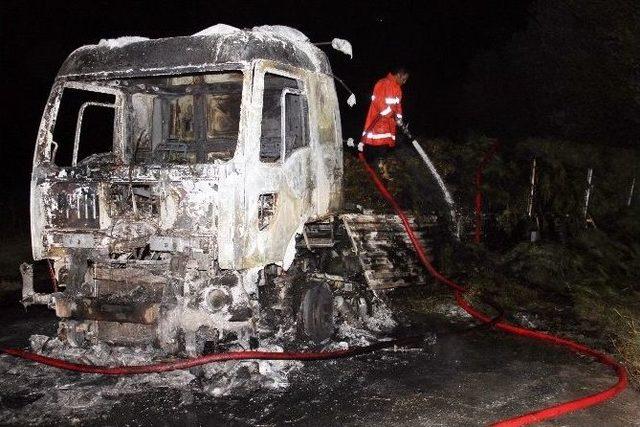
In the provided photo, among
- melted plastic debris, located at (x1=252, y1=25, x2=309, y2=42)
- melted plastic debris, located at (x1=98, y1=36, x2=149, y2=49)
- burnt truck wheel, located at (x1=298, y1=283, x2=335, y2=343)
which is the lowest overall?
burnt truck wheel, located at (x1=298, y1=283, x2=335, y2=343)

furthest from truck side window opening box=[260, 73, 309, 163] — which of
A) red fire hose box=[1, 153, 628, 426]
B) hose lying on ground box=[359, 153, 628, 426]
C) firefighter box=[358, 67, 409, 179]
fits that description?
firefighter box=[358, 67, 409, 179]

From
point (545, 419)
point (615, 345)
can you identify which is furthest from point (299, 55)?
point (615, 345)

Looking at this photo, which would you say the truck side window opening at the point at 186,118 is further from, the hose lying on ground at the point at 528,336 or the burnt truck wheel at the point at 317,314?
the hose lying on ground at the point at 528,336

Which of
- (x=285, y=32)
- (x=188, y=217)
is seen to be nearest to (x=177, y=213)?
(x=188, y=217)

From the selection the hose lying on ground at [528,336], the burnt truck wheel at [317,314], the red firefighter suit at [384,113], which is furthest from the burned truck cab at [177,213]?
the red firefighter suit at [384,113]

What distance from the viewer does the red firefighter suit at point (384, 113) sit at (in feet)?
24.8

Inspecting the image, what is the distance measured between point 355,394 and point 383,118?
164 inches

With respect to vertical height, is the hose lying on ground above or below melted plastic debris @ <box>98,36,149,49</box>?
below

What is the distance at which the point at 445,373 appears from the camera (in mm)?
5129

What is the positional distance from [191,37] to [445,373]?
12.4ft

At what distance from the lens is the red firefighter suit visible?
755 centimetres

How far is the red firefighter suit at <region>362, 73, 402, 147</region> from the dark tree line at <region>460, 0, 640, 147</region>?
709 centimetres

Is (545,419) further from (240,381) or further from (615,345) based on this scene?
(240,381)

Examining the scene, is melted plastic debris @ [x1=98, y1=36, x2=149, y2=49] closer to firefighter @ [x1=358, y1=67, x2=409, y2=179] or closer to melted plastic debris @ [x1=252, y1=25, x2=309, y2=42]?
melted plastic debris @ [x1=252, y1=25, x2=309, y2=42]
